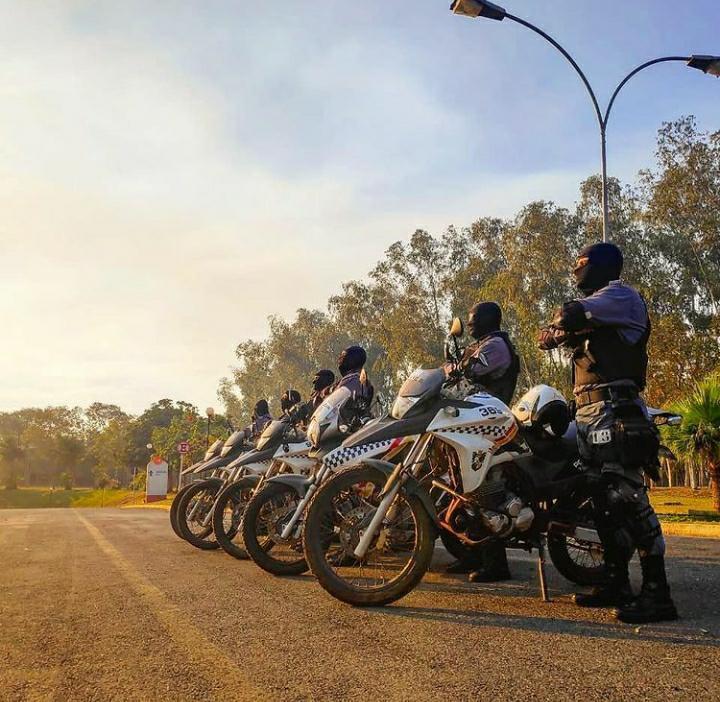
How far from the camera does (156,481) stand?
123ft

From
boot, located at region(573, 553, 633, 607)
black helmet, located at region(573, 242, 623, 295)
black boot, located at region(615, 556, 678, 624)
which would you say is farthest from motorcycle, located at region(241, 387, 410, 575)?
black boot, located at region(615, 556, 678, 624)

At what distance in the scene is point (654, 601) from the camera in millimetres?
3539

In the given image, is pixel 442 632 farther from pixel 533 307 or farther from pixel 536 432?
pixel 533 307

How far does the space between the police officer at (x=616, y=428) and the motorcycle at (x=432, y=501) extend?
295 mm

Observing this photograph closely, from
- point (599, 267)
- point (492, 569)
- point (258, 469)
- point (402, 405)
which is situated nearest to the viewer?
point (402, 405)

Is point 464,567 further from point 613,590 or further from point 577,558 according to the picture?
point 613,590

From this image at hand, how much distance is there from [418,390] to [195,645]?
1893mm

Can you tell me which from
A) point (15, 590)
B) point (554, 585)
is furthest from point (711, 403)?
point (15, 590)

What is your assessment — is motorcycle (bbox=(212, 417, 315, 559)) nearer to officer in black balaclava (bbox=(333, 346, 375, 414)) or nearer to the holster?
officer in black balaclava (bbox=(333, 346, 375, 414))

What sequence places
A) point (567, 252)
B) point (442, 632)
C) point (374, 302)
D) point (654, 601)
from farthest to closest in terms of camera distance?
point (374, 302) → point (567, 252) → point (654, 601) → point (442, 632)

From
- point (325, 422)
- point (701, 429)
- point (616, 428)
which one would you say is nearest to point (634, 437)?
point (616, 428)

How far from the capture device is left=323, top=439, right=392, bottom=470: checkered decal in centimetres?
411

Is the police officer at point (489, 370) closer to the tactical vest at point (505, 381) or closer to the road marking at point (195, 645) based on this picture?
the tactical vest at point (505, 381)

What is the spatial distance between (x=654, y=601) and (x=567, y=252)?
32250 millimetres
